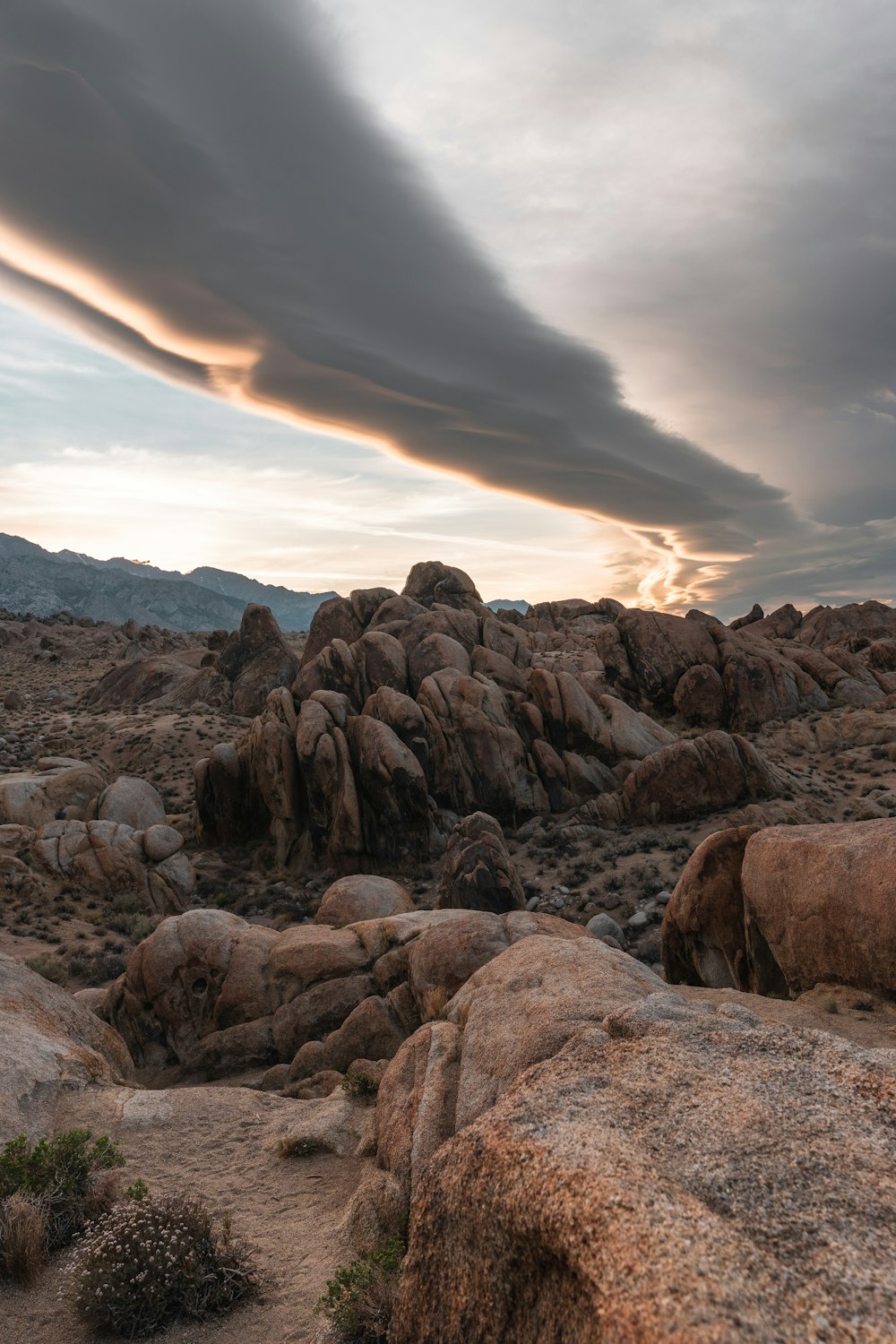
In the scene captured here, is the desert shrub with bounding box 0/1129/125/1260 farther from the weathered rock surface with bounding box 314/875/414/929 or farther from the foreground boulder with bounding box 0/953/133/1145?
the weathered rock surface with bounding box 314/875/414/929

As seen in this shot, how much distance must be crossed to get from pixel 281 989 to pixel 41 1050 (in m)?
7.88

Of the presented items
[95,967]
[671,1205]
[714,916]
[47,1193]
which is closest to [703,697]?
[714,916]

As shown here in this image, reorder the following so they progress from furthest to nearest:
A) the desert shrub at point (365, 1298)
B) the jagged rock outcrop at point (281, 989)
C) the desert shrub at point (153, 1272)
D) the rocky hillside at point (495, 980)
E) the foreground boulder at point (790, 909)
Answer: the jagged rock outcrop at point (281, 989), the foreground boulder at point (790, 909), the desert shrub at point (153, 1272), the desert shrub at point (365, 1298), the rocky hillside at point (495, 980)

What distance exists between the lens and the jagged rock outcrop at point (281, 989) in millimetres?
16609

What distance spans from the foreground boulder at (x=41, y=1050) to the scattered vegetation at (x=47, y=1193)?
44.6 inches

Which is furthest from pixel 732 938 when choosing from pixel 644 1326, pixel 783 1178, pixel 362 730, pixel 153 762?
pixel 153 762

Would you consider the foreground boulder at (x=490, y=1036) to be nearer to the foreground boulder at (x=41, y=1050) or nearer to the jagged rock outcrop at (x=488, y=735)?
the foreground boulder at (x=41, y=1050)

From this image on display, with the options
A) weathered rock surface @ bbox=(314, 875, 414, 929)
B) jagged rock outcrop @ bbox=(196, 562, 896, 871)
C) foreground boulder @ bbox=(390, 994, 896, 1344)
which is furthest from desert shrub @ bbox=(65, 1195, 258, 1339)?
jagged rock outcrop @ bbox=(196, 562, 896, 871)

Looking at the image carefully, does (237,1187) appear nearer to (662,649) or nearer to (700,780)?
(700,780)

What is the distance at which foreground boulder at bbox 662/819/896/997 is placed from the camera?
13000 millimetres

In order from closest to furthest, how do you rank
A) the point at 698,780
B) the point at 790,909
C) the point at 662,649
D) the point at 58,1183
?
the point at 58,1183 < the point at 790,909 < the point at 698,780 < the point at 662,649

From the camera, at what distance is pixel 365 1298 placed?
21.2ft

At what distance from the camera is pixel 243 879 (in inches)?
1457

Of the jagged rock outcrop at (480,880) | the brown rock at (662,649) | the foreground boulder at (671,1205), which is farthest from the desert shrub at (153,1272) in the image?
the brown rock at (662,649)
